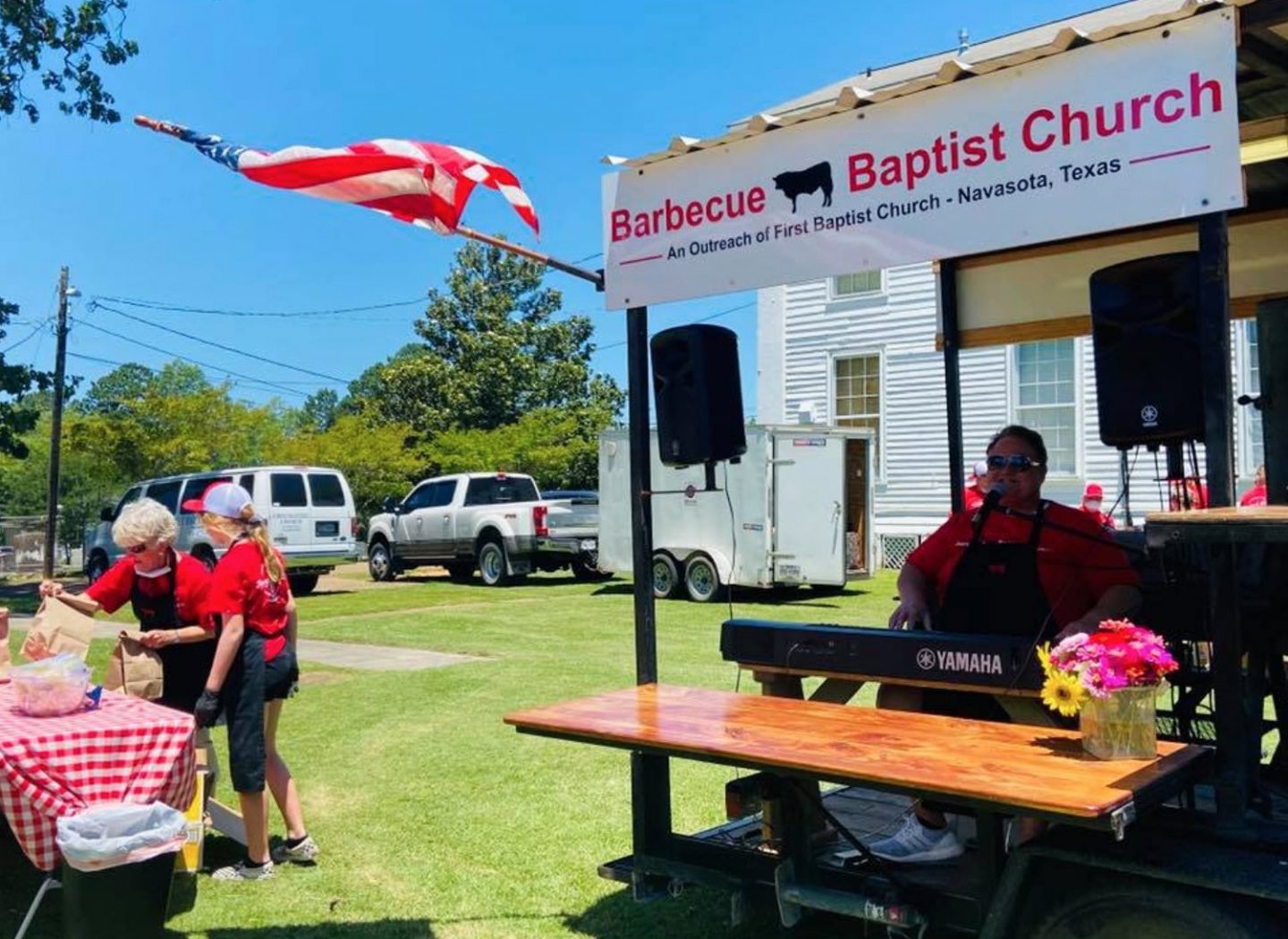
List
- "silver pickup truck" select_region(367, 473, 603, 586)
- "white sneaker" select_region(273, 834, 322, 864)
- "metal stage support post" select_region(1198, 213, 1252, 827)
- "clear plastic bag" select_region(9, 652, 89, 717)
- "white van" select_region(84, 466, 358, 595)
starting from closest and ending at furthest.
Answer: "metal stage support post" select_region(1198, 213, 1252, 827) < "clear plastic bag" select_region(9, 652, 89, 717) < "white sneaker" select_region(273, 834, 322, 864) < "white van" select_region(84, 466, 358, 595) < "silver pickup truck" select_region(367, 473, 603, 586)

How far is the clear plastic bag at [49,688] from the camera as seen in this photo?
14.2ft

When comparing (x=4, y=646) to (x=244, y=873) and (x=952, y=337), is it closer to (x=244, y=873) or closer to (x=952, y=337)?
(x=244, y=873)

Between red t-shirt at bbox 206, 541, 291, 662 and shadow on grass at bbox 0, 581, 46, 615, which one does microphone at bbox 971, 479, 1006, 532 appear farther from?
shadow on grass at bbox 0, 581, 46, 615

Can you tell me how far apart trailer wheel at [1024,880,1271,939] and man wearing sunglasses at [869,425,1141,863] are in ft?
2.58

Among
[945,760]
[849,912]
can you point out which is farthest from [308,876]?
[945,760]

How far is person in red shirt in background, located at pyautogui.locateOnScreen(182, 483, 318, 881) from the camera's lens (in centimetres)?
478

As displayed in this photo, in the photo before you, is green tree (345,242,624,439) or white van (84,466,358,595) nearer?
white van (84,466,358,595)

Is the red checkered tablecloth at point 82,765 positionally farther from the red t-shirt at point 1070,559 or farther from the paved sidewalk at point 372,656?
the paved sidewalk at point 372,656

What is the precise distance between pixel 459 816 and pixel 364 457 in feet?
85.1

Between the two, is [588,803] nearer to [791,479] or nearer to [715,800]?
[715,800]

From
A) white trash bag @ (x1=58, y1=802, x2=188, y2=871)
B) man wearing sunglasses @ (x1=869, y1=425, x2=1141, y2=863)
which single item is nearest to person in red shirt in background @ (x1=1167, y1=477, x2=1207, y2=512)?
man wearing sunglasses @ (x1=869, y1=425, x2=1141, y2=863)

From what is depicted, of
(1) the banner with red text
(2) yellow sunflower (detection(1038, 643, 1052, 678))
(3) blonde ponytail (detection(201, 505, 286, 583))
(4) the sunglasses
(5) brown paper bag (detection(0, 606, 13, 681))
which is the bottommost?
(5) brown paper bag (detection(0, 606, 13, 681))

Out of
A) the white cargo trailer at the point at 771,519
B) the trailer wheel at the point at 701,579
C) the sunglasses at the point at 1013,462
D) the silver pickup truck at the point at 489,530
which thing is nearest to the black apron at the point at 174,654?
the sunglasses at the point at 1013,462

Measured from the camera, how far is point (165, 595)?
16.5 ft
